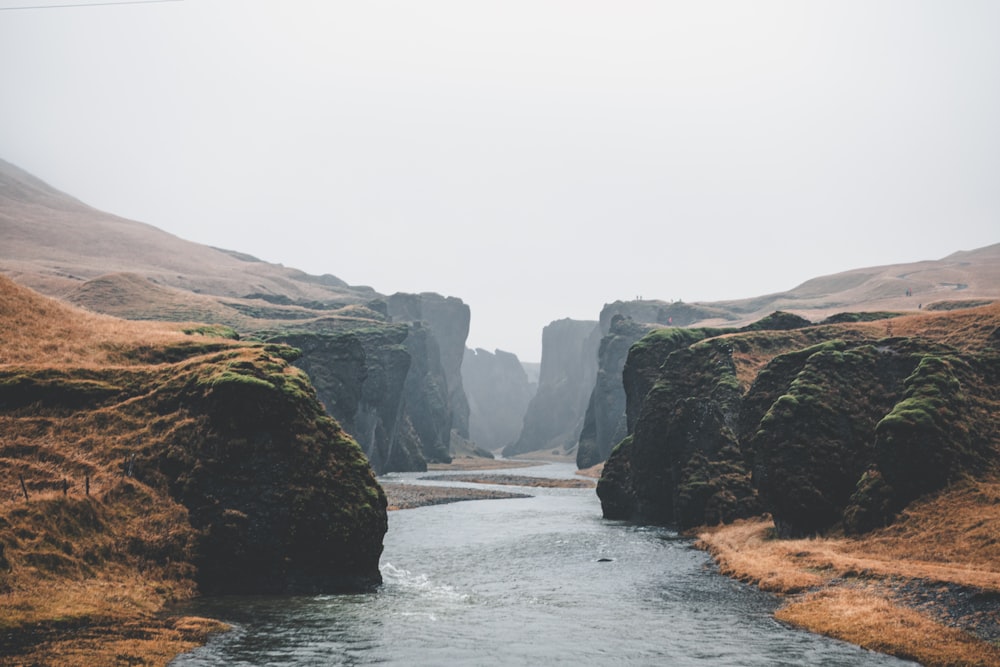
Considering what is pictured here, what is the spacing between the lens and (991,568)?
3522 centimetres

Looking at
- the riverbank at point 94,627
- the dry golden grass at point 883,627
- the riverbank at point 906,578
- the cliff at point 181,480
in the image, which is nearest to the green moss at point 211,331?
the cliff at point 181,480

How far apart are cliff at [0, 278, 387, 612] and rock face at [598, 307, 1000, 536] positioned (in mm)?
32318

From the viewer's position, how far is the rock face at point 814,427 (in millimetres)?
49562

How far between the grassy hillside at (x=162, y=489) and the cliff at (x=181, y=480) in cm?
8

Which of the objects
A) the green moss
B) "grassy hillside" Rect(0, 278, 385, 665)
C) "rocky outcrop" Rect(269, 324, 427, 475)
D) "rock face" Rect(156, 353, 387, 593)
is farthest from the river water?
Result: "rocky outcrop" Rect(269, 324, 427, 475)

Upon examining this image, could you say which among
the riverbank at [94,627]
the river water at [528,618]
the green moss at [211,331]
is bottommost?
the river water at [528,618]

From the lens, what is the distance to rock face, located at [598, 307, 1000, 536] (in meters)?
49.6

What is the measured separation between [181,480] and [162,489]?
1.05 meters

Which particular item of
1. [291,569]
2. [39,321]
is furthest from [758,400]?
[39,321]

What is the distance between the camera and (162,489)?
1576 inches

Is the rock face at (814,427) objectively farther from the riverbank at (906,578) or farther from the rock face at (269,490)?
the rock face at (269,490)

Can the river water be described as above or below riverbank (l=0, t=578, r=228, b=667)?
below

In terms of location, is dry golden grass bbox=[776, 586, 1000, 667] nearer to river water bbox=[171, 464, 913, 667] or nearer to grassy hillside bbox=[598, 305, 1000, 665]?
grassy hillside bbox=[598, 305, 1000, 665]

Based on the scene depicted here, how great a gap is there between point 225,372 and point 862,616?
3645 centimetres
